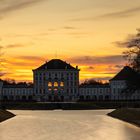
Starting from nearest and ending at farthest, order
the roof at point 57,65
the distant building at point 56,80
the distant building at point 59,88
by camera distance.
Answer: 1. the distant building at point 59,88
2. the distant building at point 56,80
3. the roof at point 57,65

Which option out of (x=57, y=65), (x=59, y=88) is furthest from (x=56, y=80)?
(x=57, y=65)

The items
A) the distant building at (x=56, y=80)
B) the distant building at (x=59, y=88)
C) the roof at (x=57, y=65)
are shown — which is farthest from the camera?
the roof at (x=57, y=65)

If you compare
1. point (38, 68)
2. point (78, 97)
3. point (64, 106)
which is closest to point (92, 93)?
point (78, 97)

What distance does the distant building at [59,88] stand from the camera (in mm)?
183000

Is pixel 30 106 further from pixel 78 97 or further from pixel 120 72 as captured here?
pixel 120 72

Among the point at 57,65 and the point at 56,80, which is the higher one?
the point at 57,65

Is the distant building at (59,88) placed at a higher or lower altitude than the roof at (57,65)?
lower

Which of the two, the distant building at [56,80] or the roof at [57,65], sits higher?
the roof at [57,65]

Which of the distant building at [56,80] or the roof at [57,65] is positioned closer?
the distant building at [56,80]

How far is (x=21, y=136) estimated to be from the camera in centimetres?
3753

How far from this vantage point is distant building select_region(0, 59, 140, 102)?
18300cm

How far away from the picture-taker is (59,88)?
184625mm

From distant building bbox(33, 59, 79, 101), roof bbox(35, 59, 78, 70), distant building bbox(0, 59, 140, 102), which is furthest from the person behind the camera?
roof bbox(35, 59, 78, 70)

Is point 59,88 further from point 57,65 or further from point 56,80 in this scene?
point 57,65
